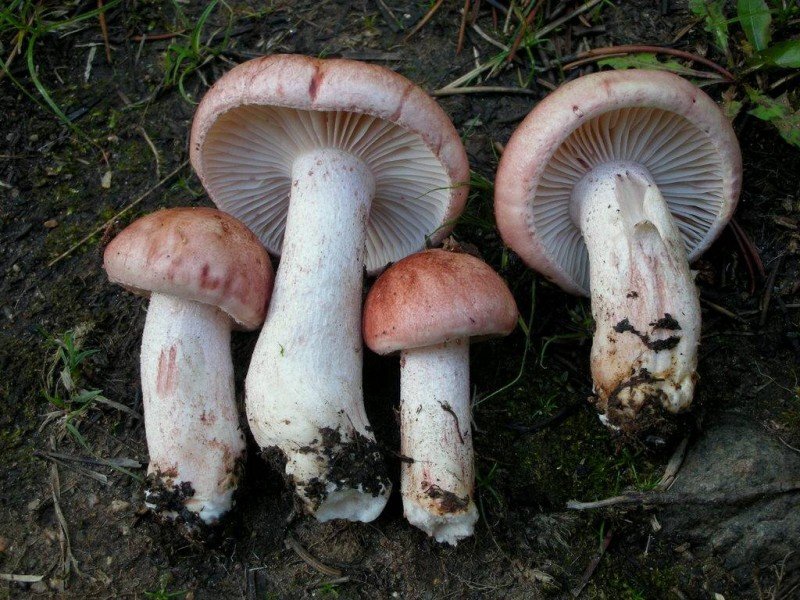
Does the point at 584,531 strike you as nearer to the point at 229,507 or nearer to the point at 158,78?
the point at 229,507

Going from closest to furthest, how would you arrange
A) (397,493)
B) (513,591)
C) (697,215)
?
(513,591)
(397,493)
(697,215)

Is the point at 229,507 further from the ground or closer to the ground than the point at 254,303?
closer to the ground

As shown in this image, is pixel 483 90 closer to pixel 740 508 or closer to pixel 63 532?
pixel 740 508

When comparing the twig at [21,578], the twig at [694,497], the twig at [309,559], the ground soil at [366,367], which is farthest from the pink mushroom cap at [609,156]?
the twig at [21,578]

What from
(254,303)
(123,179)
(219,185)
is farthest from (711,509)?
(123,179)

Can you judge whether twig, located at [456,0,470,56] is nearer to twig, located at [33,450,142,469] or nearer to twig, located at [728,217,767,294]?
twig, located at [728,217,767,294]

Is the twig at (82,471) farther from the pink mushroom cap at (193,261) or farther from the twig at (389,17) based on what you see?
the twig at (389,17)

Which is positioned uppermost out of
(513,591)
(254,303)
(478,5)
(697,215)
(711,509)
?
(478,5)
